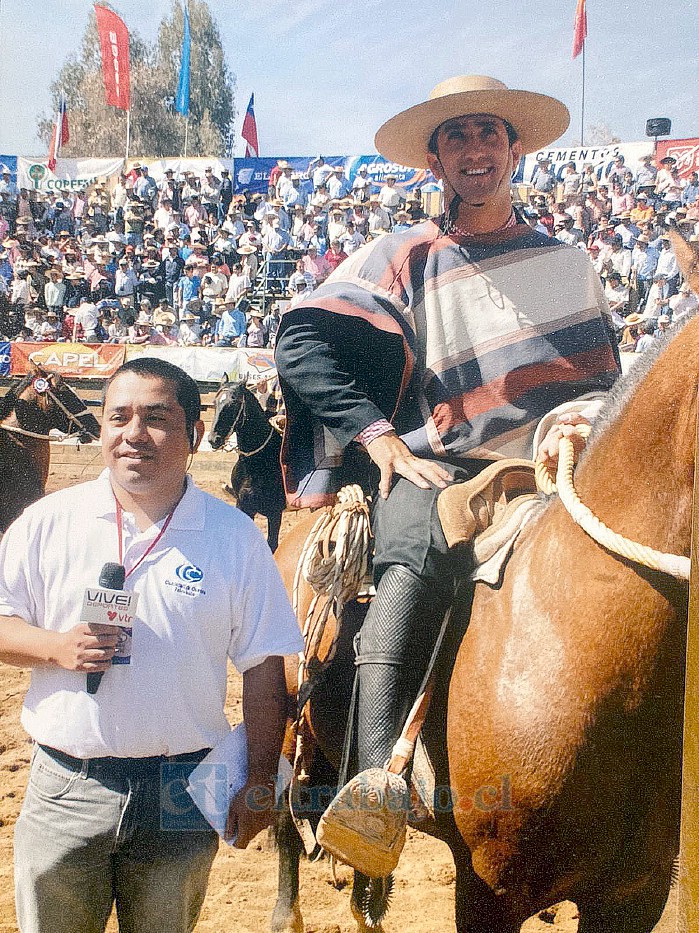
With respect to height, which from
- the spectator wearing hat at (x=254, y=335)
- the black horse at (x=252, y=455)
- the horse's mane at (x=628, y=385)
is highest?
the spectator wearing hat at (x=254, y=335)

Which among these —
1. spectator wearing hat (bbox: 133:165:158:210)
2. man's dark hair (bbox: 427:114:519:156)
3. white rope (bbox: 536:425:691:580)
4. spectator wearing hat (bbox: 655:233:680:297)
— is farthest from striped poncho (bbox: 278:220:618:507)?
spectator wearing hat (bbox: 133:165:158:210)

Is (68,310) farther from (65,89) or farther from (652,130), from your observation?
(652,130)

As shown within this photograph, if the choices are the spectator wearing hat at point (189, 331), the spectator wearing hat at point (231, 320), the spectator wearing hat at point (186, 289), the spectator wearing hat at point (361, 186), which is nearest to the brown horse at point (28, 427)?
the spectator wearing hat at point (189, 331)

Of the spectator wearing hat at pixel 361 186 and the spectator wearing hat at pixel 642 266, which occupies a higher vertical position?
the spectator wearing hat at pixel 361 186

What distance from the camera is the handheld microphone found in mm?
1577

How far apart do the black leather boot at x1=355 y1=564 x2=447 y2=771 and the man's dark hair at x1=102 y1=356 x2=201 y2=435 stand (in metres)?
0.80

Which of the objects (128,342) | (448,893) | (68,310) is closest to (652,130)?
(448,893)

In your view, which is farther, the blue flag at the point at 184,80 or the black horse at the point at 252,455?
the black horse at the point at 252,455

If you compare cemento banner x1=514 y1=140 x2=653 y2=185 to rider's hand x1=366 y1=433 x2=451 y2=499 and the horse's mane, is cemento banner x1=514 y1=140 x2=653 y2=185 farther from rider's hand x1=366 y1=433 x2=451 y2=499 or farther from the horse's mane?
the horse's mane

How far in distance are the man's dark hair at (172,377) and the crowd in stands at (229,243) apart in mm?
4245

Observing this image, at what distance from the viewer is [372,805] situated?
6.76ft

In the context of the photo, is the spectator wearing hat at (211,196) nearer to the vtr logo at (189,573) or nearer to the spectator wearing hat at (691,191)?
the spectator wearing hat at (691,191)

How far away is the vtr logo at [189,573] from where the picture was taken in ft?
5.51

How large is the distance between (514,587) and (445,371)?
32.8 inches
